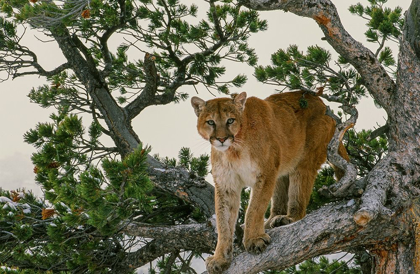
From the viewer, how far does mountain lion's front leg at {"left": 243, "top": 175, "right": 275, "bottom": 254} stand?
17.6 feet

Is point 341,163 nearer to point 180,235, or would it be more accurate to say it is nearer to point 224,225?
point 224,225

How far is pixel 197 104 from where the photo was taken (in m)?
5.79

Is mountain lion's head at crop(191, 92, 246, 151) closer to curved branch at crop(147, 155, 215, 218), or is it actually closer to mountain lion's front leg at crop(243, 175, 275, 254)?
mountain lion's front leg at crop(243, 175, 275, 254)

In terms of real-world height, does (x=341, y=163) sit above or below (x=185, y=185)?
below

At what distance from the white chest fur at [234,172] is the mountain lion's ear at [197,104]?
1.75 feet

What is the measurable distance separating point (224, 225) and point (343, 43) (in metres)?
2.36

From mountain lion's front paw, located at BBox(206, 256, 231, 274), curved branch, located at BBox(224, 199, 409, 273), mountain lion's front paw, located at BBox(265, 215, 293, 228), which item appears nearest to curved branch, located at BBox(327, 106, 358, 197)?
curved branch, located at BBox(224, 199, 409, 273)

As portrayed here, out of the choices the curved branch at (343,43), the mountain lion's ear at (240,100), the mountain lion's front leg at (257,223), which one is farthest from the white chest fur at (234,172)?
the curved branch at (343,43)

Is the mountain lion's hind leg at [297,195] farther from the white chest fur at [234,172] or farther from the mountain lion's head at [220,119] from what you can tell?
the mountain lion's head at [220,119]

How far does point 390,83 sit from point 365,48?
50 cm

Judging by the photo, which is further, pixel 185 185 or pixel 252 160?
pixel 185 185

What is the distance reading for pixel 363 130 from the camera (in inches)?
313

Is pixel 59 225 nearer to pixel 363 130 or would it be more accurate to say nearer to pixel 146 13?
pixel 146 13

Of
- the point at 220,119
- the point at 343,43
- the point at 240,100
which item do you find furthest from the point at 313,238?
the point at 343,43
